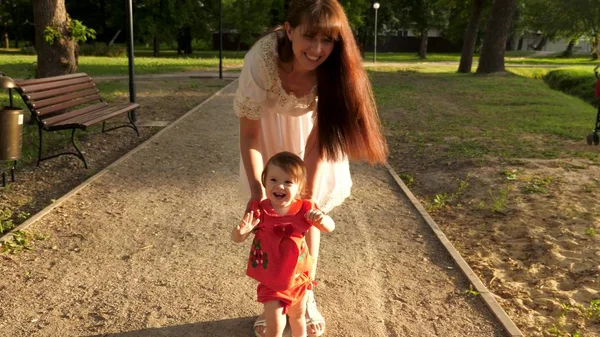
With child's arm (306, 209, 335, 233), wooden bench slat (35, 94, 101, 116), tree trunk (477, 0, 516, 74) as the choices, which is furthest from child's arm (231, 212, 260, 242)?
tree trunk (477, 0, 516, 74)

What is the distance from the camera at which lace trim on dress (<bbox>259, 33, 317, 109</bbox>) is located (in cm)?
315

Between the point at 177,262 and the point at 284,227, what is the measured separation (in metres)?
1.68

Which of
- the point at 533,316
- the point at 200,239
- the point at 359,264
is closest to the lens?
the point at 533,316

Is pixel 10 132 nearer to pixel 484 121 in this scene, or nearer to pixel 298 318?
pixel 298 318

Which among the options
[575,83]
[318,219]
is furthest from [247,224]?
[575,83]

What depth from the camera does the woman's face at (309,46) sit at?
9.47 feet

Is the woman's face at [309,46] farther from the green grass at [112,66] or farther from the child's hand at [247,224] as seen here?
the green grass at [112,66]

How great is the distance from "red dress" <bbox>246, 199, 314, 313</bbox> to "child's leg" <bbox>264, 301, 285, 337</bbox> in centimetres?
3

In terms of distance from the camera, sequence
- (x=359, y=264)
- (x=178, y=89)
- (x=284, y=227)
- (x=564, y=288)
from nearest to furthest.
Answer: (x=284, y=227) → (x=564, y=288) → (x=359, y=264) → (x=178, y=89)

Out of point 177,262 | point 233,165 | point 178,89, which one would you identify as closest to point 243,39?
point 178,89

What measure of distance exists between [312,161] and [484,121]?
29.7ft

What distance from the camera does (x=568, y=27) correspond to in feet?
121

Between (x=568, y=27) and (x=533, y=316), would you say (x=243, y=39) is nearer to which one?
(x=568, y=27)

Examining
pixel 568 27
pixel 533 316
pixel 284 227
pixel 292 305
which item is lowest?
pixel 533 316
